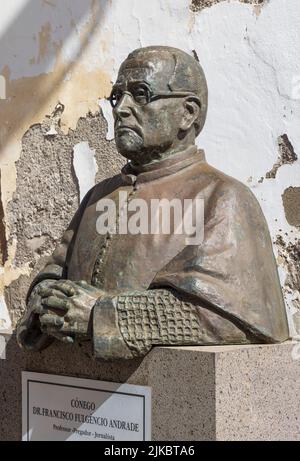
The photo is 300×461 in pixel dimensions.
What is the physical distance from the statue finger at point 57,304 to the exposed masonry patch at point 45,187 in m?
1.43

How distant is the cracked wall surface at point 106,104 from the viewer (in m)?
3.42

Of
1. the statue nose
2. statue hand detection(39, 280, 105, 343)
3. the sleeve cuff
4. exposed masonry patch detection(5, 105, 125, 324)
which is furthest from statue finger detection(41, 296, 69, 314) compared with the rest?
exposed masonry patch detection(5, 105, 125, 324)

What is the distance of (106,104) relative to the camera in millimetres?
4152

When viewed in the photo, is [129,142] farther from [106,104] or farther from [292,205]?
[106,104]

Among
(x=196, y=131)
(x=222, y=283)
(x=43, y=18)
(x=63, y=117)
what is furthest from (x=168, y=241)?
(x=43, y=18)

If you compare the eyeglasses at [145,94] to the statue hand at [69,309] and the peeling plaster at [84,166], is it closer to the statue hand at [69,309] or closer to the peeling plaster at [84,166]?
the statue hand at [69,309]

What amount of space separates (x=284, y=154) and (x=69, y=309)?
114cm

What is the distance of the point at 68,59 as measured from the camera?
4.34 m

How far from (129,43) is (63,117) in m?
0.56

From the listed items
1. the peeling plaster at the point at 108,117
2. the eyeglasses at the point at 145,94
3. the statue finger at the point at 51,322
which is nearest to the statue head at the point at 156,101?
the eyeglasses at the point at 145,94

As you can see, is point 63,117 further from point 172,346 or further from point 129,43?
point 172,346

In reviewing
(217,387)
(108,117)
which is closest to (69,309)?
(217,387)

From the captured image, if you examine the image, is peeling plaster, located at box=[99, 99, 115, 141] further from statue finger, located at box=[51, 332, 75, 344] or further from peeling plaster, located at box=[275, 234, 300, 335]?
statue finger, located at box=[51, 332, 75, 344]

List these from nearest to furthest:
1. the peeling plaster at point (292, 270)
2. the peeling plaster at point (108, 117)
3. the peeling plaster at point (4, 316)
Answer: the peeling plaster at point (292, 270) < the peeling plaster at point (108, 117) < the peeling plaster at point (4, 316)
